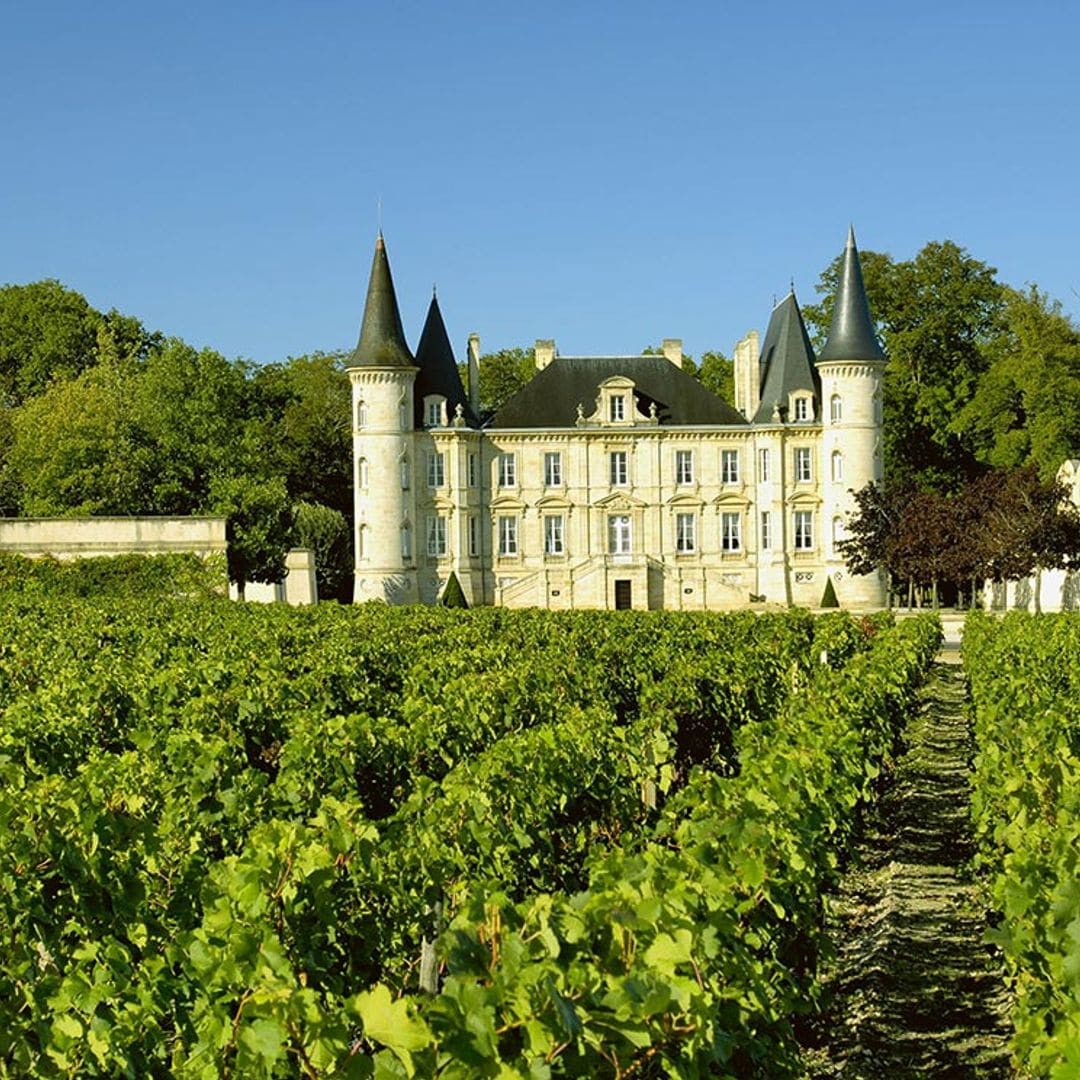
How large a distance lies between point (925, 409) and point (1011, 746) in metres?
46.1

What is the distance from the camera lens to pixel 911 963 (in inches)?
327

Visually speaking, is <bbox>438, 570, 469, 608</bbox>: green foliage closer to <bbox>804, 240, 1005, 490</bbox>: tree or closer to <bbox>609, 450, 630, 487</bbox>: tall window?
<bbox>609, 450, 630, 487</bbox>: tall window

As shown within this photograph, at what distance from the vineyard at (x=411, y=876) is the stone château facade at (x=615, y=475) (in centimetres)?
3280

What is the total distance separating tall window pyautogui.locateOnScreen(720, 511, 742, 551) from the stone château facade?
66mm

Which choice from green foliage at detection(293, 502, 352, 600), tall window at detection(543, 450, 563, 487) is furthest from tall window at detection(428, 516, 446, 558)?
green foliage at detection(293, 502, 352, 600)

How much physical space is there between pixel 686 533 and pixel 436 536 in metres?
8.27

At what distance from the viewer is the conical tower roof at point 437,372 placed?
48375 mm

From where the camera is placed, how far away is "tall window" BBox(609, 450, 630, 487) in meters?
48.7

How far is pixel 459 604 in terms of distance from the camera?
44000mm

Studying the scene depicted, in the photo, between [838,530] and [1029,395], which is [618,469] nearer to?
[838,530]

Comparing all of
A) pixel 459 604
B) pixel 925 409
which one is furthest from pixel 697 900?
pixel 925 409

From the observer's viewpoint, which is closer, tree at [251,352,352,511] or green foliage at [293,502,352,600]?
green foliage at [293,502,352,600]

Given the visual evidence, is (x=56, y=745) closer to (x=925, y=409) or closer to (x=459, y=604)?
(x=459, y=604)

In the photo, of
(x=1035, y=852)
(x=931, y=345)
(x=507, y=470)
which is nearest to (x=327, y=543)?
(x=507, y=470)
